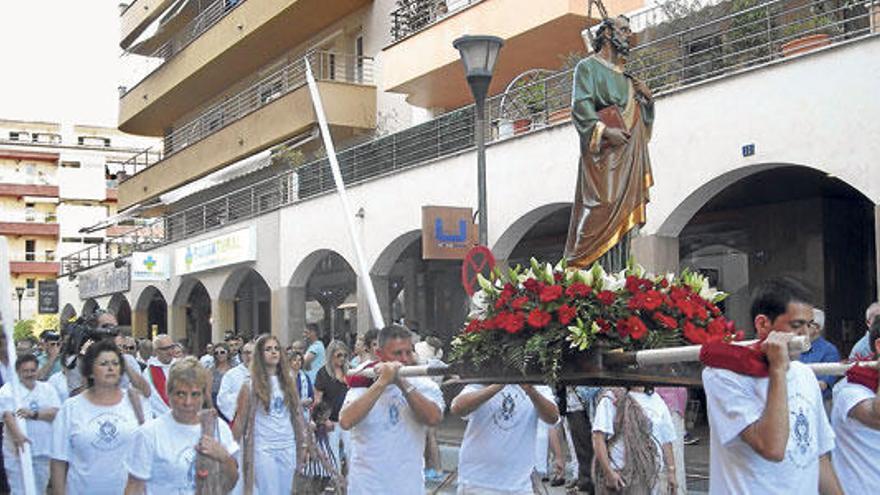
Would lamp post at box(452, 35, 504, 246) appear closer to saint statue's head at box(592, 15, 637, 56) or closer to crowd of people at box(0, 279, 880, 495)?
crowd of people at box(0, 279, 880, 495)

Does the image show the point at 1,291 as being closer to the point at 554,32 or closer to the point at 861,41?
the point at 861,41

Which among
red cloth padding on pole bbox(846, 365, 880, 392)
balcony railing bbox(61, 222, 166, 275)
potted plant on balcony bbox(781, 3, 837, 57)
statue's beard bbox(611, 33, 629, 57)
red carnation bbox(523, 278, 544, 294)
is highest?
potted plant on balcony bbox(781, 3, 837, 57)

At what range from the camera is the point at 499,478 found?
22.9 ft

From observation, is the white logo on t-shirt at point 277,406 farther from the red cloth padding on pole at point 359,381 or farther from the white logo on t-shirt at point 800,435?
the white logo on t-shirt at point 800,435

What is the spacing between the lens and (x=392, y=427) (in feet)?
22.7

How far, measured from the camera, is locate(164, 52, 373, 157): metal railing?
95.1ft

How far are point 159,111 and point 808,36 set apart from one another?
31.5 meters

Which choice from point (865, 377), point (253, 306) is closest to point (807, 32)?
point (865, 377)

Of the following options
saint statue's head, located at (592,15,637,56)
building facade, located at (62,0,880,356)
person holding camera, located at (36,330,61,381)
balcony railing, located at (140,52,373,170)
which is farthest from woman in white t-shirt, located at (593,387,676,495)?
balcony railing, located at (140,52,373,170)

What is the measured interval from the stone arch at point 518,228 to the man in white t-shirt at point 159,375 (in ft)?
18.1

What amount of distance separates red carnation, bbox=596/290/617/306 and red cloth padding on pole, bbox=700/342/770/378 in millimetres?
859

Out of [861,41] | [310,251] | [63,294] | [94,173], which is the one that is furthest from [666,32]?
[94,173]

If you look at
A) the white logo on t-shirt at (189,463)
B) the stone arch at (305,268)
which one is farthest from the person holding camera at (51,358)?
the stone arch at (305,268)

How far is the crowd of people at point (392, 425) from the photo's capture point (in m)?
4.50
